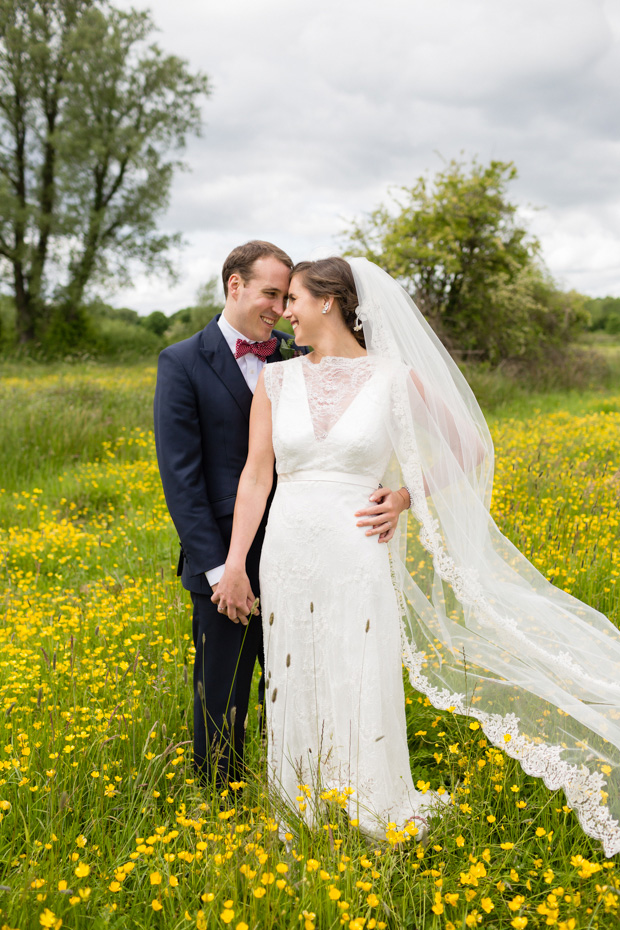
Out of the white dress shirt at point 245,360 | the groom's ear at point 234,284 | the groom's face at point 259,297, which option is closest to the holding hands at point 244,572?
the white dress shirt at point 245,360

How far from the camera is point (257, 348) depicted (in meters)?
3.23

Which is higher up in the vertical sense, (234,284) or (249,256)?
(249,256)

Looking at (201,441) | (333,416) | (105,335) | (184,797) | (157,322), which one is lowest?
(184,797)

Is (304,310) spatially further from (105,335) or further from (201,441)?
(105,335)

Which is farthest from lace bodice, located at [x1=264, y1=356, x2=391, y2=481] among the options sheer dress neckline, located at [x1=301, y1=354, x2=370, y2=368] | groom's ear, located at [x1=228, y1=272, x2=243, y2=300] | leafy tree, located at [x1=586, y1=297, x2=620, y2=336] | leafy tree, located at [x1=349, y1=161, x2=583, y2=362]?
leafy tree, located at [x1=586, y1=297, x2=620, y2=336]

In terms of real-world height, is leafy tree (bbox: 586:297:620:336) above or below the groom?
above

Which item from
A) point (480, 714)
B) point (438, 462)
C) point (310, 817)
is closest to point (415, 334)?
point (438, 462)

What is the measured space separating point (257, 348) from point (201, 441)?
0.54 metres

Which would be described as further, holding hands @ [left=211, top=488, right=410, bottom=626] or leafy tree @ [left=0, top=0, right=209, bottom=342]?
leafy tree @ [left=0, top=0, right=209, bottom=342]

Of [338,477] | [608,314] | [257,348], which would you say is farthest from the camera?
[608,314]

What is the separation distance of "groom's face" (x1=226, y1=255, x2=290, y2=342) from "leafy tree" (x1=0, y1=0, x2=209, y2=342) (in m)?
25.6

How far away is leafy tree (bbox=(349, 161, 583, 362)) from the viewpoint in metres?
16.9

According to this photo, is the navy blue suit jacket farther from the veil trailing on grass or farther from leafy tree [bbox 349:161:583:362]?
leafy tree [bbox 349:161:583:362]

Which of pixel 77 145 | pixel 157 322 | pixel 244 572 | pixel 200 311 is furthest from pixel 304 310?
pixel 157 322
